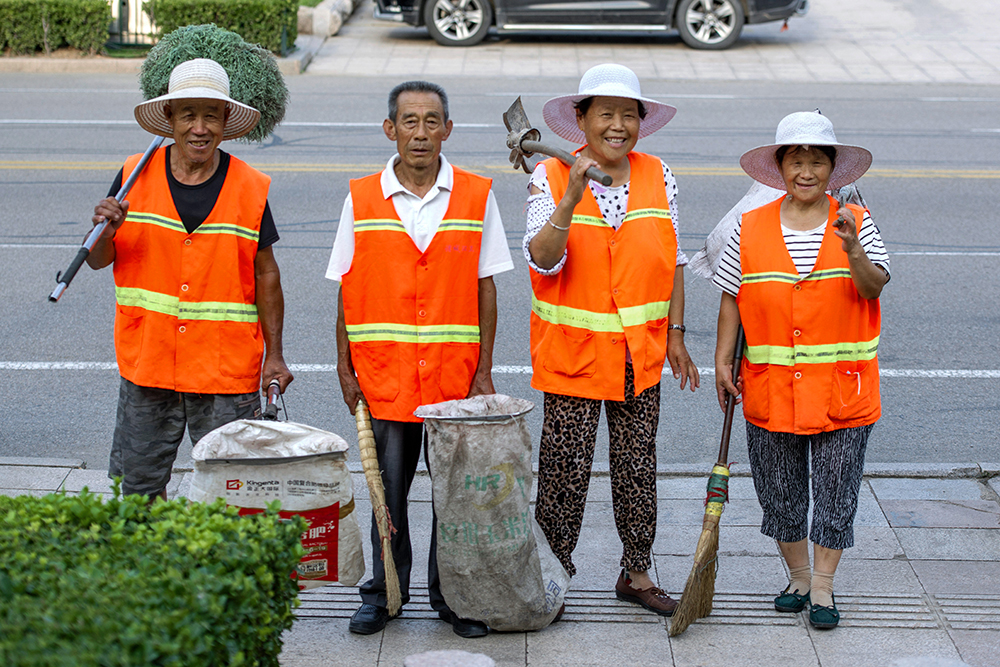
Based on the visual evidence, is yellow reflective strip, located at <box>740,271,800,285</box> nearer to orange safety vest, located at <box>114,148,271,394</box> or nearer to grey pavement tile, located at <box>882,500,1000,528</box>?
grey pavement tile, located at <box>882,500,1000,528</box>

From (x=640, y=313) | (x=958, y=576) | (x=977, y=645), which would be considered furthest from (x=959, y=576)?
(x=640, y=313)

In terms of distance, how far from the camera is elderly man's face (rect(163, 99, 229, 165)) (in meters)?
4.22

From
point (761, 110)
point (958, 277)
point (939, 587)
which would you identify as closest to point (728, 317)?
point (939, 587)

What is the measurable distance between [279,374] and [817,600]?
2.30 m

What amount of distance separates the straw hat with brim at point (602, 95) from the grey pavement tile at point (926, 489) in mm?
2307

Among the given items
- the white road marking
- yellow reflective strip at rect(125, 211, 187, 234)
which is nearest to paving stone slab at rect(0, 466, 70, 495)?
the white road marking

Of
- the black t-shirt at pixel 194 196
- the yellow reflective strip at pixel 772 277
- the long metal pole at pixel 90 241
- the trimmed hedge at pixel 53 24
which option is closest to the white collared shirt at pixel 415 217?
the black t-shirt at pixel 194 196

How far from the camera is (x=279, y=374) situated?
4422 millimetres

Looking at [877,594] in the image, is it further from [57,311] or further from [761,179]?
[57,311]

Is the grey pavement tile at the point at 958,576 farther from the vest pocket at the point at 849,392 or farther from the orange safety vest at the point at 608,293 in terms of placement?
the orange safety vest at the point at 608,293

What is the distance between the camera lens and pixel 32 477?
222 inches

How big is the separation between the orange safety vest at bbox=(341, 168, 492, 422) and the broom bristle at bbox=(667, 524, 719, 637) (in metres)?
1.13

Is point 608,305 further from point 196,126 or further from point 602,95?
point 196,126

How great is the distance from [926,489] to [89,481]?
4.25m
